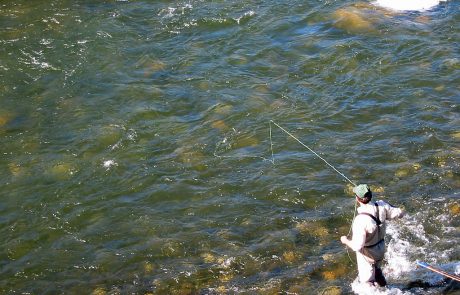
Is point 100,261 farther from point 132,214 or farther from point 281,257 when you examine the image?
point 281,257

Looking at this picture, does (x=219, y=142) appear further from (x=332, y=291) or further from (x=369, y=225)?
(x=369, y=225)

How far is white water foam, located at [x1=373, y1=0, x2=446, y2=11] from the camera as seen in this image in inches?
747

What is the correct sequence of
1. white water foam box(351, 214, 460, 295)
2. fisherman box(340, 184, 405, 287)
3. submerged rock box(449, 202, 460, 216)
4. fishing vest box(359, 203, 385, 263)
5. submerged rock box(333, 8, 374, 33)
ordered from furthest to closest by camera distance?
submerged rock box(333, 8, 374, 33), submerged rock box(449, 202, 460, 216), white water foam box(351, 214, 460, 295), fishing vest box(359, 203, 385, 263), fisherman box(340, 184, 405, 287)

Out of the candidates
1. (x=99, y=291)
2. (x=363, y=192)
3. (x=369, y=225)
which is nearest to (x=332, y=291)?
(x=369, y=225)

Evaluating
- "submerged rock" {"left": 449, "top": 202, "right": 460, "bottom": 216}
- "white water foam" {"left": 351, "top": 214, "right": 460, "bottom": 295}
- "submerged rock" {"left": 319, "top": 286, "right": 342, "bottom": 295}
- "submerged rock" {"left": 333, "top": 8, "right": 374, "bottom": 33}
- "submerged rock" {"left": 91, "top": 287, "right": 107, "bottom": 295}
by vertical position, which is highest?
"submerged rock" {"left": 333, "top": 8, "right": 374, "bottom": 33}

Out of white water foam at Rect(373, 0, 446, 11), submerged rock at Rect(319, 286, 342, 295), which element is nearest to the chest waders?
submerged rock at Rect(319, 286, 342, 295)

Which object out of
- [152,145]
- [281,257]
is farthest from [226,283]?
[152,145]

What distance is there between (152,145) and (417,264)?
644 cm

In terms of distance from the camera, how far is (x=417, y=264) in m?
9.56

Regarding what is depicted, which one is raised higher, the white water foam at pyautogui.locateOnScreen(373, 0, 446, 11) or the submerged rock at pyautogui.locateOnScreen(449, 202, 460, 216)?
the white water foam at pyautogui.locateOnScreen(373, 0, 446, 11)

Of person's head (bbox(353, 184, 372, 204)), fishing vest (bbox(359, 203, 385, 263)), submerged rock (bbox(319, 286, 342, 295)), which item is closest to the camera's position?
person's head (bbox(353, 184, 372, 204))

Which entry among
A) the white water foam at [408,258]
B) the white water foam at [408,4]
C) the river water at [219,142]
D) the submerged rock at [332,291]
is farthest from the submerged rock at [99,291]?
the white water foam at [408,4]

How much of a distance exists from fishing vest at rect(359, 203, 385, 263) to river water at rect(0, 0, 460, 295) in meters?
0.71

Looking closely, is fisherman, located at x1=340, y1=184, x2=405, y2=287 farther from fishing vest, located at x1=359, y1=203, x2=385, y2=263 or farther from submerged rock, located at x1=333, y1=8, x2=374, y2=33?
submerged rock, located at x1=333, y1=8, x2=374, y2=33
